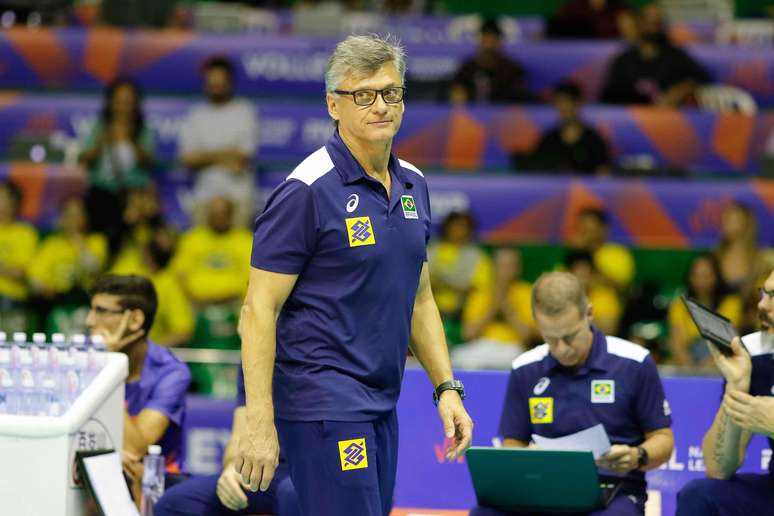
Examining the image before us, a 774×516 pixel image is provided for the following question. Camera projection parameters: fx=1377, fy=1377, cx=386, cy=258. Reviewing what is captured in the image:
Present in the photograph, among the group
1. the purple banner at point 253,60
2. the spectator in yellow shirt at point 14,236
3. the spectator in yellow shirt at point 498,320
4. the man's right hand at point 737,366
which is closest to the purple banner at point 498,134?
the purple banner at point 253,60

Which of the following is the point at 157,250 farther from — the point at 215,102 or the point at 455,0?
the point at 455,0

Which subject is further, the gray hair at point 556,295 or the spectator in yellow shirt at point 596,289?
the spectator in yellow shirt at point 596,289

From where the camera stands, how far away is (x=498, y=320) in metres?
8.77

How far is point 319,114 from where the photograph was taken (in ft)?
35.8

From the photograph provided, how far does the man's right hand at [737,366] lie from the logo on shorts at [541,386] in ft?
2.50

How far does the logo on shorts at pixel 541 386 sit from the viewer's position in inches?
215

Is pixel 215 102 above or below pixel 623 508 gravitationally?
above

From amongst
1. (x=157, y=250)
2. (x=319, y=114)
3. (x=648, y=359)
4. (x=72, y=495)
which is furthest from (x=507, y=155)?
(x=72, y=495)

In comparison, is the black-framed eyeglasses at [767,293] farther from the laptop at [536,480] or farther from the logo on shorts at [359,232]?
the logo on shorts at [359,232]

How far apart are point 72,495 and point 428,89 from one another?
660cm

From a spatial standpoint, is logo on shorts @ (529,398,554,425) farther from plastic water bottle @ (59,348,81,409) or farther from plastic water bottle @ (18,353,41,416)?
plastic water bottle @ (18,353,41,416)

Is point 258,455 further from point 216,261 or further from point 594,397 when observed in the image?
point 216,261

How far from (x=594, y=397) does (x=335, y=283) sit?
1840 mm


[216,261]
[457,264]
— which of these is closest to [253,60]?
[216,261]
